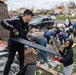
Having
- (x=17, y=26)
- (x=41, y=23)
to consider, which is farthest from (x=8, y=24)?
(x=41, y=23)

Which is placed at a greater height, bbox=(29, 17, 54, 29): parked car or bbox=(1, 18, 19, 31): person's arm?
bbox=(1, 18, 19, 31): person's arm

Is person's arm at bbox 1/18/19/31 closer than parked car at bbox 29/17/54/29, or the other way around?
person's arm at bbox 1/18/19/31

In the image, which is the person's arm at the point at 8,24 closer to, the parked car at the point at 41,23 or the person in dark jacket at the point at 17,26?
the person in dark jacket at the point at 17,26

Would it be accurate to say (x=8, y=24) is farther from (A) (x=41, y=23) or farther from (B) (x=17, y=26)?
(A) (x=41, y=23)

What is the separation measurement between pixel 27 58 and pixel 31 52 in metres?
0.35

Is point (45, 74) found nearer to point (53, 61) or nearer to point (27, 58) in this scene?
point (27, 58)

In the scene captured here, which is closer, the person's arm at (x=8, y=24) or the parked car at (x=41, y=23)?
the person's arm at (x=8, y=24)

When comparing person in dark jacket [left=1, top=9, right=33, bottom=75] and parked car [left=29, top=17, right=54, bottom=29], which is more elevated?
person in dark jacket [left=1, top=9, right=33, bottom=75]

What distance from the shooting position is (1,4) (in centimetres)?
1301

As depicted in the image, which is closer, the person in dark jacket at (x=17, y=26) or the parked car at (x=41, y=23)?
the person in dark jacket at (x=17, y=26)

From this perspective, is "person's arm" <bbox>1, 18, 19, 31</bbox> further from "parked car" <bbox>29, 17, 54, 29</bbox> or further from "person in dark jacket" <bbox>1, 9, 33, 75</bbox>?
"parked car" <bbox>29, 17, 54, 29</bbox>

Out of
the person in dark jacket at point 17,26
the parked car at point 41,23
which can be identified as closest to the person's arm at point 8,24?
the person in dark jacket at point 17,26

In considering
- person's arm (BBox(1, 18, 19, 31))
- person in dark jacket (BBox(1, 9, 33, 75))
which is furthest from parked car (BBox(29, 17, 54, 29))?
person's arm (BBox(1, 18, 19, 31))

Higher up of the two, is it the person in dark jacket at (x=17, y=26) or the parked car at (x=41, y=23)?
the person in dark jacket at (x=17, y=26)
